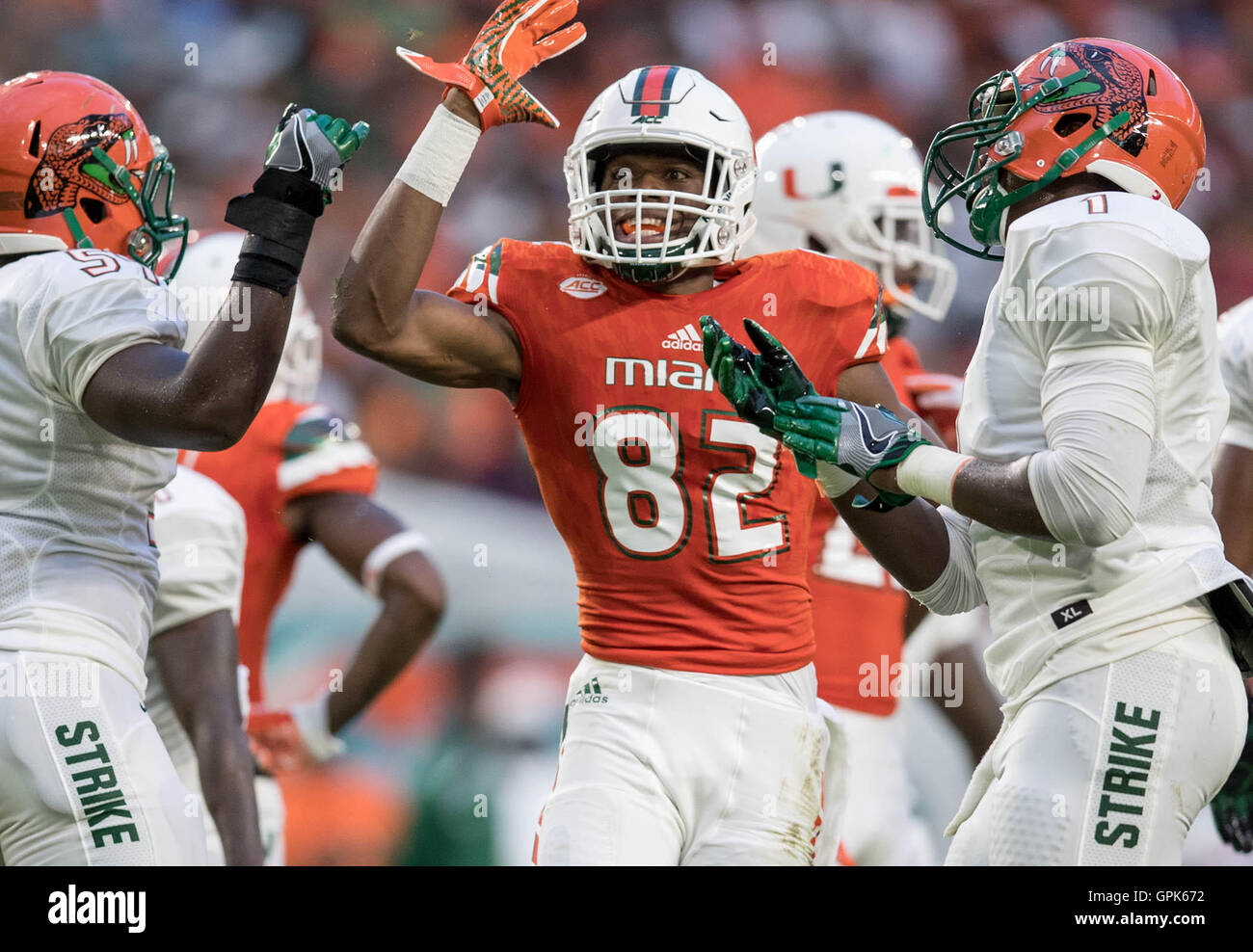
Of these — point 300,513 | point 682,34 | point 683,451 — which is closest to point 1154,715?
point 683,451

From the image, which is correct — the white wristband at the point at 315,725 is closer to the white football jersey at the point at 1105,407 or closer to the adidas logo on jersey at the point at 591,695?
the adidas logo on jersey at the point at 591,695

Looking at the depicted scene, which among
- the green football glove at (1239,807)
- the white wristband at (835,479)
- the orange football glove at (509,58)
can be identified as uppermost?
the orange football glove at (509,58)

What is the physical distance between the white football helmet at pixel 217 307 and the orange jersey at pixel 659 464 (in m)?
1.87

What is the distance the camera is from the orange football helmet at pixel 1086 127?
243 centimetres

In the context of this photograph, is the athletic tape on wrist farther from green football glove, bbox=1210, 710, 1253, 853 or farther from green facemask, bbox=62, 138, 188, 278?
green football glove, bbox=1210, 710, 1253, 853

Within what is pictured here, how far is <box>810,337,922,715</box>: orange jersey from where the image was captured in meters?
4.01

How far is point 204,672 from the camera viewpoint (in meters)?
3.40

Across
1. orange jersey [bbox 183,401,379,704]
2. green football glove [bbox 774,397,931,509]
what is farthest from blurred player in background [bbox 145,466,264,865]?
green football glove [bbox 774,397,931,509]

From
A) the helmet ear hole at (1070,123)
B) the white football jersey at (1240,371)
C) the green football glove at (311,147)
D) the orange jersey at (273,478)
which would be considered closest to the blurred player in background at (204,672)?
the orange jersey at (273,478)

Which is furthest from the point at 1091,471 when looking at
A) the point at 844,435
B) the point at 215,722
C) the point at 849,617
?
the point at 215,722

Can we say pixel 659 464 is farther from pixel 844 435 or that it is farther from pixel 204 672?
pixel 204 672

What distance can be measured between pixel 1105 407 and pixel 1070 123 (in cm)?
57

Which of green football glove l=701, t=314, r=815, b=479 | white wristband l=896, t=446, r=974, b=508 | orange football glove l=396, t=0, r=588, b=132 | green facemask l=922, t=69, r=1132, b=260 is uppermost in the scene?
orange football glove l=396, t=0, r=588, b=132

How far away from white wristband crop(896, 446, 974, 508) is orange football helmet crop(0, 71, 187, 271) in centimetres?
151
